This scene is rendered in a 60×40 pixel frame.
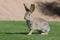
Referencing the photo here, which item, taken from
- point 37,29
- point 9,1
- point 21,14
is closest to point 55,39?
point 37,29

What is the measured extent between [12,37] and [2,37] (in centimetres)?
33

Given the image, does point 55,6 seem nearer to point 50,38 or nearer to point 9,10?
point 9,10

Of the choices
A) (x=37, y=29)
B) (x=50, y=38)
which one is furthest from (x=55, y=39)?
(x=37, y=29)

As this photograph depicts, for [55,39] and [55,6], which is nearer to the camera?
[55,39]

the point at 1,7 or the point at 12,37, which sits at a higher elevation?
the point at 12,37

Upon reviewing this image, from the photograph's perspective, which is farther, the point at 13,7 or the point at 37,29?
the point at 13,7

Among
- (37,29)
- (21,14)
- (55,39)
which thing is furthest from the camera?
(21,14)

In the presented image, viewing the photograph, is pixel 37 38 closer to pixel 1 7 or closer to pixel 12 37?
pixel 12 37

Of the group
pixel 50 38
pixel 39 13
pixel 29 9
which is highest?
pixel 29 9

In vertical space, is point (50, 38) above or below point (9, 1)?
above

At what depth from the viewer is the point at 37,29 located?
12.2 metres

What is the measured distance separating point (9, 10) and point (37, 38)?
17874 millimetres

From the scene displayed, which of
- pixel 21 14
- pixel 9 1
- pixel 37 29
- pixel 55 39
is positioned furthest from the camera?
pixel 9 1

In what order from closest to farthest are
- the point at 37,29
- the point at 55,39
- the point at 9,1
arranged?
the point at 55,39
the point at 37,29
the point at 9,1
